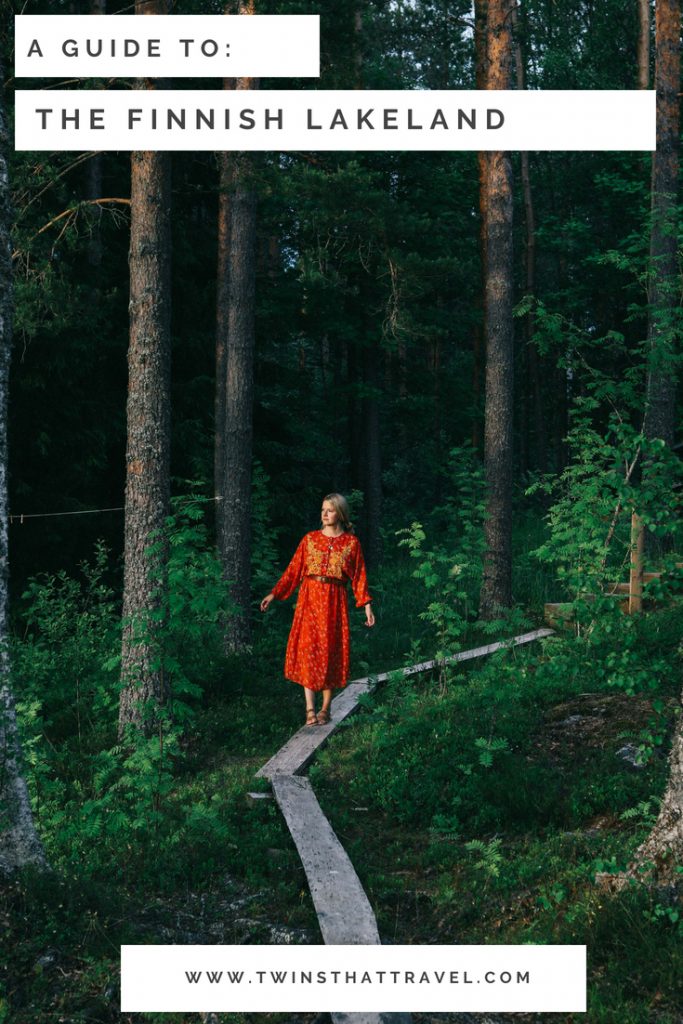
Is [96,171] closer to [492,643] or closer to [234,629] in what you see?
[234,629]

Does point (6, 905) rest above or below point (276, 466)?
below

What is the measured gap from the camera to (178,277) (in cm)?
1780

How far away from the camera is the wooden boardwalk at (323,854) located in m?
5.23

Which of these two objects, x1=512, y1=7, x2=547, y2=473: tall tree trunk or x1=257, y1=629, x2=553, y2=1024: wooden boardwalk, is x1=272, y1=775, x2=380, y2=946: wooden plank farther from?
x1=512, y1=7, x2=547, y2=473: tall tree trunk

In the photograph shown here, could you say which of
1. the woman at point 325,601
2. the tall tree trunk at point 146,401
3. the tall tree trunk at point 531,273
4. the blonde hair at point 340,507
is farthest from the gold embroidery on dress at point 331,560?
the tall tree trunk at point 531,273

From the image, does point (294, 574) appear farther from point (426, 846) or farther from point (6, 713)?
point (6, 713)

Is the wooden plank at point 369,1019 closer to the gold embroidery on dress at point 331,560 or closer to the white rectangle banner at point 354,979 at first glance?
the white rectangle banner at point 354,979

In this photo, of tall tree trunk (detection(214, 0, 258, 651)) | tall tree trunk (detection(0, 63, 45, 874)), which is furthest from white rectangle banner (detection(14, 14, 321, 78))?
tall tree trunk (detection(214, 0, 258, 651))

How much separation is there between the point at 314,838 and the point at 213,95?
616cm

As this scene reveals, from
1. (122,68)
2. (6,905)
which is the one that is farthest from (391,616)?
(6,905)

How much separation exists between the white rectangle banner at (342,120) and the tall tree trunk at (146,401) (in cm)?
153

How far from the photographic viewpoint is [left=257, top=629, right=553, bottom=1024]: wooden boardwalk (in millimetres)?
5230

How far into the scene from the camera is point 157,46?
8906 mm

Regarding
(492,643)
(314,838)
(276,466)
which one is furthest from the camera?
(276,466)
